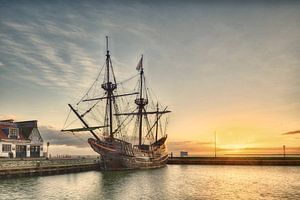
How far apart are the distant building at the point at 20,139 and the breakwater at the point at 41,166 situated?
10.0m

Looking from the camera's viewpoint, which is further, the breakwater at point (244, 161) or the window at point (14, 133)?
the breakwater at point (244, 161)

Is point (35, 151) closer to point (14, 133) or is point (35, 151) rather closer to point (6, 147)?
point (14, 133)

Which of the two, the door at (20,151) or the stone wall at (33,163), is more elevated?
the door at (20,151)

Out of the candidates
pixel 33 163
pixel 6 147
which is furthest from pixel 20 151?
pixel 33 163

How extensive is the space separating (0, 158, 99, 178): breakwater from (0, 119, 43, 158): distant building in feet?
32.9

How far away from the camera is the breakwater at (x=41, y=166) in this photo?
4516 cm

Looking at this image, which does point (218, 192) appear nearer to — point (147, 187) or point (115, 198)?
point (147, 187)

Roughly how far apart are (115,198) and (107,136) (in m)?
38.1

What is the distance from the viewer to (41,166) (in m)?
51.8

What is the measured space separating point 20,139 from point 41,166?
15.5m

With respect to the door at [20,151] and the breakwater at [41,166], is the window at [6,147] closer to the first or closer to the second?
the door at [20,151]

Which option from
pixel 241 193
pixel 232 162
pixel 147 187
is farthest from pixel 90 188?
pixel 232 162

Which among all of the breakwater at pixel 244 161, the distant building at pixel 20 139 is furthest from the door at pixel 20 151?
the breakwater at pixel 244 161

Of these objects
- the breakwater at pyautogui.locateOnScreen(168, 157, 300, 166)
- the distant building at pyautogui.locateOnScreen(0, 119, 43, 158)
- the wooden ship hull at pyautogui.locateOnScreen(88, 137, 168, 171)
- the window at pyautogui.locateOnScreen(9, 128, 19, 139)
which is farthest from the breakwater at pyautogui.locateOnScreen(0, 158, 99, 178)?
the breakwater at pyautogui.locateOnScreen(168, 157, 300, 166)
